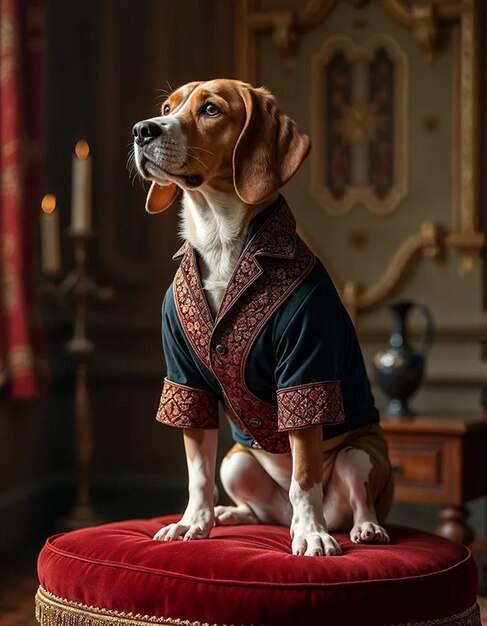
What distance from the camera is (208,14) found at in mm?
3885

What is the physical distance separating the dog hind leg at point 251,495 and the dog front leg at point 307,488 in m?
0.22

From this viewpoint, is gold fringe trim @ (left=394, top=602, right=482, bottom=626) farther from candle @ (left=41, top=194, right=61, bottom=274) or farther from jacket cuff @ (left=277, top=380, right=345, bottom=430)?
candle @ (left=41, top=194, right=61, bottom=274)

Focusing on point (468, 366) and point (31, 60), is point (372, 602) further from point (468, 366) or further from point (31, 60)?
point (31, 60)

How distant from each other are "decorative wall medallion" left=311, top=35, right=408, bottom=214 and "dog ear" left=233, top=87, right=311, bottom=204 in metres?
2.01

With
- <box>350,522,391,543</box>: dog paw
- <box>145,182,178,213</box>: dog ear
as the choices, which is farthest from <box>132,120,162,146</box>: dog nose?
<box>350,522,391,543</box>: dog paw

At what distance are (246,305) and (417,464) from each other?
59.2 inches

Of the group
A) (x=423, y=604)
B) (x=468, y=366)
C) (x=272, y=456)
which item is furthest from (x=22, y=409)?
(x=423, y=604)

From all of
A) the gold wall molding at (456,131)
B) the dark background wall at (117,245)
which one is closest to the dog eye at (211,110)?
the gold wall molding at (456,131)

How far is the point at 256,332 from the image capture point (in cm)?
168

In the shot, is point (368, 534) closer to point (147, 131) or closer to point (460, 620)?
point (460, 620)

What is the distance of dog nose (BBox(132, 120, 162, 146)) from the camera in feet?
5.43

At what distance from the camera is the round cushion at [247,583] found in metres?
1.54

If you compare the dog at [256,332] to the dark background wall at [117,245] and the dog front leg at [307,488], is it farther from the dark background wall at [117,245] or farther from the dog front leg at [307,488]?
the dark background wall at [117,245]

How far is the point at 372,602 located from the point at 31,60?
8.49ft
